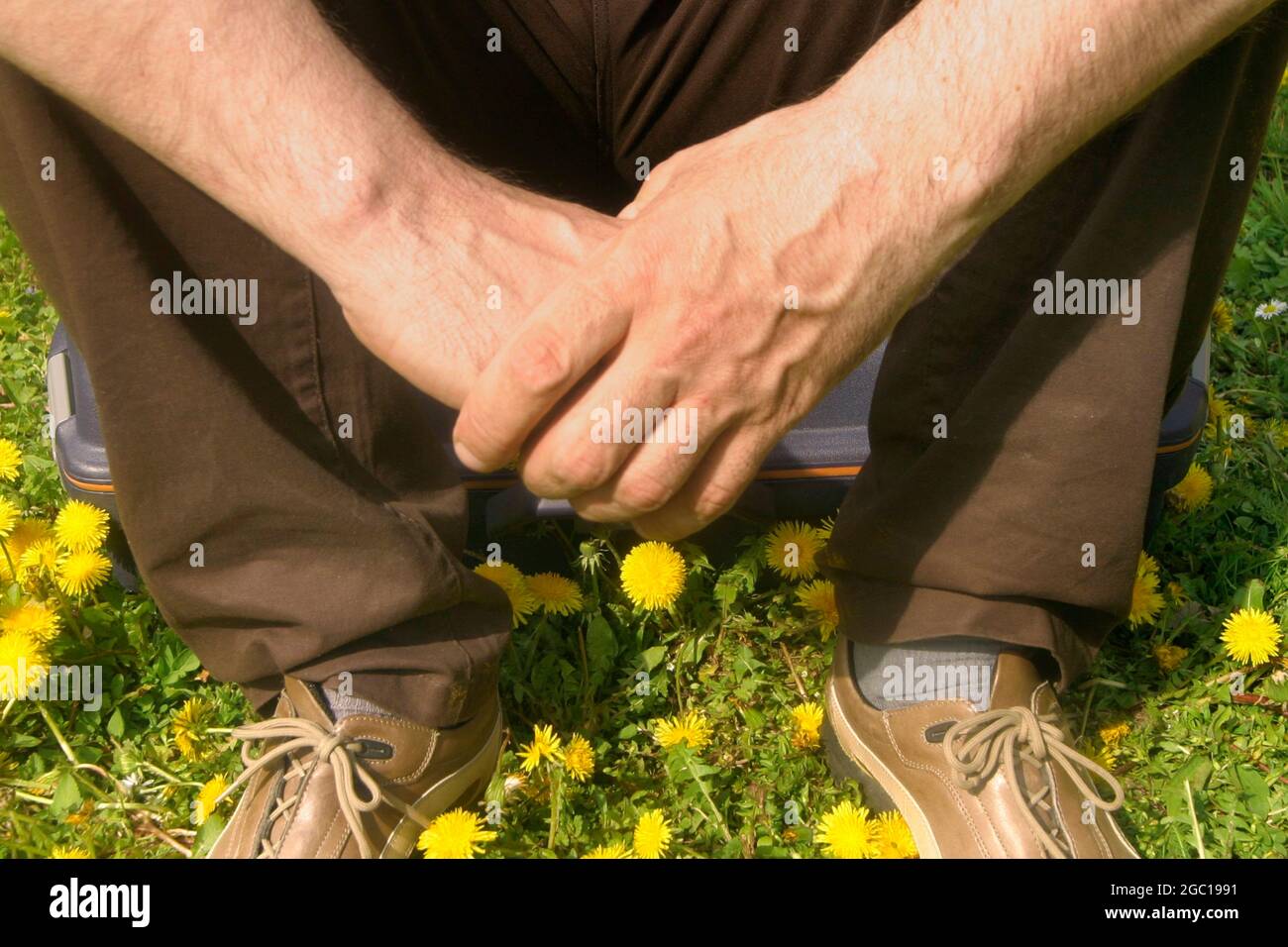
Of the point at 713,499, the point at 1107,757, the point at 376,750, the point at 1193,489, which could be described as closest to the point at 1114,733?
the point at 1107,757

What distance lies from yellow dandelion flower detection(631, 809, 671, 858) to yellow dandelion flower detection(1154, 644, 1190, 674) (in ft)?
2.91

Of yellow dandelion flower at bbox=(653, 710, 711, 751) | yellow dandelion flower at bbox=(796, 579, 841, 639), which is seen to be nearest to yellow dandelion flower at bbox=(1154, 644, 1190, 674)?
yellow dandelion flower at bbox=(796, 579, 841, 639)

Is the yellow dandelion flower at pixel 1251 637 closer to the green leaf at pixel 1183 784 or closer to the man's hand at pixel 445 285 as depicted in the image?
the green leaf at pixel 1183 784

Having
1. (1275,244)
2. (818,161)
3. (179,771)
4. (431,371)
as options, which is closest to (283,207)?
(431,371)

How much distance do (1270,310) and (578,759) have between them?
191 centimetres

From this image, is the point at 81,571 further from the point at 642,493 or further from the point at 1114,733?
the point at 1114,733

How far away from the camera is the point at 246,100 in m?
1.12

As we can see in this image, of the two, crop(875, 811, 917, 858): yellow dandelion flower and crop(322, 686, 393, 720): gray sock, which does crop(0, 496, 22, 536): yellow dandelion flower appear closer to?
crop(322, 686, 393, 720): gray sock

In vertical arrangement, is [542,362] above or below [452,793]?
above

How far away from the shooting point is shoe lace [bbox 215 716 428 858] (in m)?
1.40

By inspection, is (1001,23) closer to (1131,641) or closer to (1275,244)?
(1131,641)

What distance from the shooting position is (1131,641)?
6.12 feet

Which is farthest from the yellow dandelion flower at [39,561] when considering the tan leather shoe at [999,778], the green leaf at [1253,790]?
the green leaf at [1253,790]
